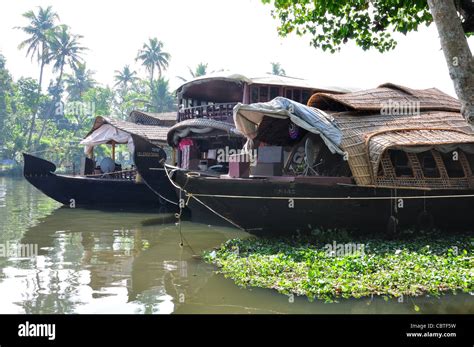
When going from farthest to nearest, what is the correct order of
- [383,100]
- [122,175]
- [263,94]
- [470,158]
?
[122,175] → [263,94] → [383,100] → [470,158]

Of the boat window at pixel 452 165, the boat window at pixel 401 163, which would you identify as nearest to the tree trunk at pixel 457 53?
the boat window at pixel 401 163

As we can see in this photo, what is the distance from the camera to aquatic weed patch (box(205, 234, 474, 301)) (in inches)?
239

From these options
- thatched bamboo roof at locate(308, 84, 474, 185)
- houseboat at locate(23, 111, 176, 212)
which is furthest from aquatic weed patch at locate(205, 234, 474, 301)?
houseboat at locate(23, 111, 176, 212)

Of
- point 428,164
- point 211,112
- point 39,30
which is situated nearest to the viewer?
point 428,164

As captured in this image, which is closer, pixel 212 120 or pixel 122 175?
pixel 212 120

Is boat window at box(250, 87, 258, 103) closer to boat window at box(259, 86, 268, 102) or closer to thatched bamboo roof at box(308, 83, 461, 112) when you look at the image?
boat window at box(259, 86, 268, 102)

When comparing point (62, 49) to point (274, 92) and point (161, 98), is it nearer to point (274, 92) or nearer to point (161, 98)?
point (161, 98)

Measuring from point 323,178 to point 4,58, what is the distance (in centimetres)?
4338

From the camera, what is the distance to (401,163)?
9703 millimetres

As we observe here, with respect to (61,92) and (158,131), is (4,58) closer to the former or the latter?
(61,92)

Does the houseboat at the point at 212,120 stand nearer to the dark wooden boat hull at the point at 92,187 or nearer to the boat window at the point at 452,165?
the dark wooden boat hull at the point at 92,187

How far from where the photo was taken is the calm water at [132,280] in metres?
5.81

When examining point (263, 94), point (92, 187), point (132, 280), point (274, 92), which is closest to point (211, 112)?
point (263, 94)

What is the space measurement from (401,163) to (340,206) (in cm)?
180
